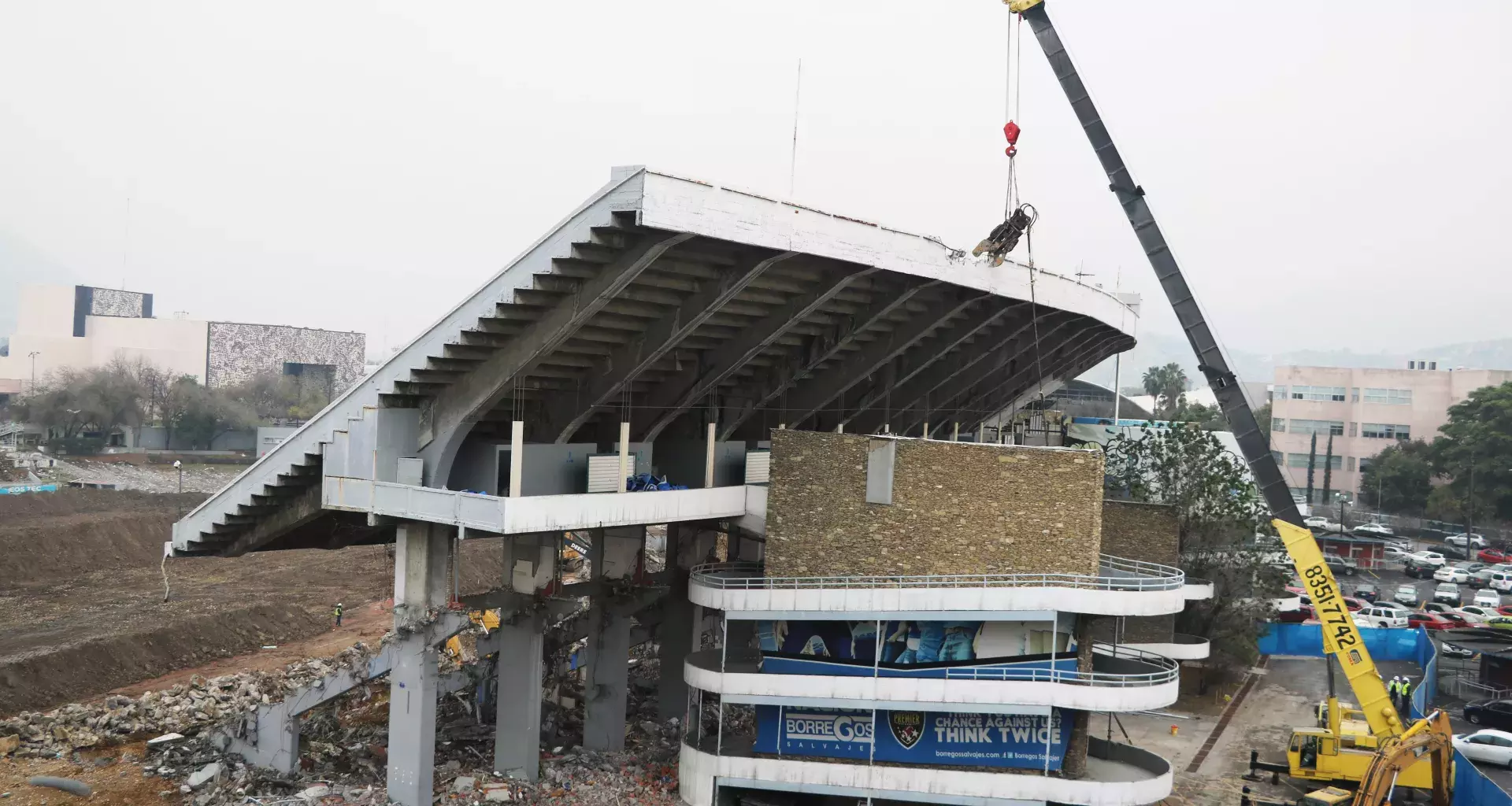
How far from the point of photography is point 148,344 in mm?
108875

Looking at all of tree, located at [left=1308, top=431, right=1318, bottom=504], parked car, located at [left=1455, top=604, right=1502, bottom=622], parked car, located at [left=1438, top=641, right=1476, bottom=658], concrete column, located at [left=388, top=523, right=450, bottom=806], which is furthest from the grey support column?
tree, located at [left=1308, top=431, right=1318, bottom=504]

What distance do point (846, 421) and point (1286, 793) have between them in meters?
15.7

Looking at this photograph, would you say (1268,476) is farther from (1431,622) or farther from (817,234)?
(1431,622)

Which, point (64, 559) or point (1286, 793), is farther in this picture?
point (64, 559)

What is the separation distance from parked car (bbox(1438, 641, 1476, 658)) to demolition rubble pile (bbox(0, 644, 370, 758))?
3802 centimetres

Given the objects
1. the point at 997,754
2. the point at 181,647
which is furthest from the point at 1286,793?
the point at 181,647

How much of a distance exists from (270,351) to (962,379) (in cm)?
9713

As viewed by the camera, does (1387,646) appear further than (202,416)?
No

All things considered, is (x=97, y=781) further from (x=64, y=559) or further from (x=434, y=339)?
(x=64, y=559)

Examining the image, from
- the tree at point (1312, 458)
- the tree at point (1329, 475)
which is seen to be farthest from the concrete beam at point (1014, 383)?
the tree at point (1329, 475)

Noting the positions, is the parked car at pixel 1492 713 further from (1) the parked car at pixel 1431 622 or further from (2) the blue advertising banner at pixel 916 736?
(2) the blue advertising banner at pixel 916 736

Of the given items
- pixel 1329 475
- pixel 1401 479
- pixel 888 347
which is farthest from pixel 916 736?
pixel 1329 475

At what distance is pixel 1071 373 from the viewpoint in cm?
4972

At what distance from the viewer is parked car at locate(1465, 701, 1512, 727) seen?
32.9 meters
